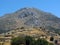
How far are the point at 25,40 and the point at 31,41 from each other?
5.88 ft

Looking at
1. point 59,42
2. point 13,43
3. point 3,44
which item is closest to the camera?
point 3,44

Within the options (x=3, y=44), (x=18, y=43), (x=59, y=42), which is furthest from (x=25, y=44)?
(x=59, y=42)

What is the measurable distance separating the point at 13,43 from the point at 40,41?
29.1ft

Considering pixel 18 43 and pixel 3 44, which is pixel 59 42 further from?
Answer: pixel 3 44

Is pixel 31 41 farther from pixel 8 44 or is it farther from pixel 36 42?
pixel 8 44

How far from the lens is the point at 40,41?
8862cm

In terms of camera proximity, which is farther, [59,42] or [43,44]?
[59,42]

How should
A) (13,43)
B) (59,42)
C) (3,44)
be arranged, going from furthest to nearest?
(59,42) → (13,43) → (3,44)

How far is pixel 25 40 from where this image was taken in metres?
89.0

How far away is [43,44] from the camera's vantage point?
86.9 m

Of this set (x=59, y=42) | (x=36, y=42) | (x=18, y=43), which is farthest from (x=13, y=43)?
(x=59, y=42)

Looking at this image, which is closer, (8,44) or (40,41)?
(8,44)

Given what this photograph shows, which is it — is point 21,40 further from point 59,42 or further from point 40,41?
point 59,42

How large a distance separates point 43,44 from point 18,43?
7.39m
